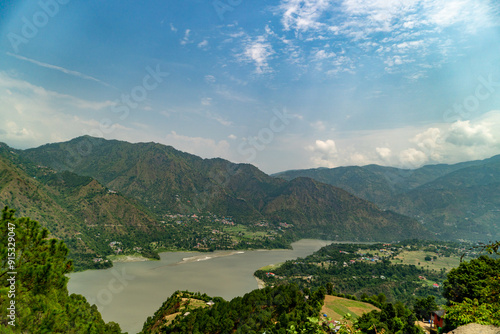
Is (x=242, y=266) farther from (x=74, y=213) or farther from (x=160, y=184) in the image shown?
(x=160, y=184)

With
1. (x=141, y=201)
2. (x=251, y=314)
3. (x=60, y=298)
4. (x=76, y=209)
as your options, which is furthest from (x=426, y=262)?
(x=141, y=201)

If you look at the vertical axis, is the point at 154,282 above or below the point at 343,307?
below

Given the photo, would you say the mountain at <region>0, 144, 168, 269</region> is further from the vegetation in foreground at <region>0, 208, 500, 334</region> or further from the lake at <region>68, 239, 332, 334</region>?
the vegetation in foreground at <region>0, 208, 500, 334</region>

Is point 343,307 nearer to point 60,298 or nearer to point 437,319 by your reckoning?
point 437,319

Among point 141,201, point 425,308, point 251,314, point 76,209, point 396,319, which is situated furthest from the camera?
point 141,201

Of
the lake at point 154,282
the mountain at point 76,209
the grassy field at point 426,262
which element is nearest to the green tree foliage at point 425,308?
the lake at point 154,282
